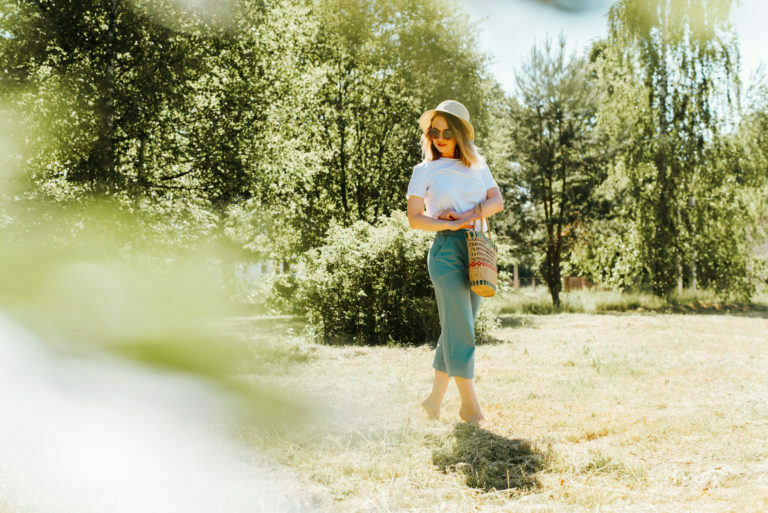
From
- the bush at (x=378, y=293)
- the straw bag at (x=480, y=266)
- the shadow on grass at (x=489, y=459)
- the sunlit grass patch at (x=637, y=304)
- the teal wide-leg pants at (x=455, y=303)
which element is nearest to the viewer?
the shadow on grass at (x=489, y=459)

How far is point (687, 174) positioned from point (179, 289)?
14.9 metres

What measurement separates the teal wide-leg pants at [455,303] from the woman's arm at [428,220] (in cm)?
8

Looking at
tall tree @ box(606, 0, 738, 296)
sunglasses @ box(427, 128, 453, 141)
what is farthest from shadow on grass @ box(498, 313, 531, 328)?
sunglasses @ box(427, 128, 453, 141)

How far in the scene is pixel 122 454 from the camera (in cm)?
275

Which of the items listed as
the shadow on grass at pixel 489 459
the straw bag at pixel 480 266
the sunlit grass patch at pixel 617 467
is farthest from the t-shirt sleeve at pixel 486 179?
the sunlit grass patch at pixel 617 467

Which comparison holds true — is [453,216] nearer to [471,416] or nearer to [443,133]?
[443,133]

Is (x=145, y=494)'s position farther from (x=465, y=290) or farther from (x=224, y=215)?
(x=224, y=215)

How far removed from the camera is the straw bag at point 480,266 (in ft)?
11.4

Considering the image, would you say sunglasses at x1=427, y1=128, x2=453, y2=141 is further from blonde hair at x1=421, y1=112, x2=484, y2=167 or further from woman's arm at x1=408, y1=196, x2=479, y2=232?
woman's arm at x1=408, y1=196, x2=479, y2=232

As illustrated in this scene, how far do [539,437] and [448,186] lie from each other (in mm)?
1656

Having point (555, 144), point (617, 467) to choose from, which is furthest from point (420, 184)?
point (555, 144)

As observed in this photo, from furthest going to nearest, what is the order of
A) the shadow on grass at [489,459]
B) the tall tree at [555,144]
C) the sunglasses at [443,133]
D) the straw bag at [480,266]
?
the tall tree at [555,144]
the sunglasses at [443,133]
the straw bag at [480,266]
the shadow on grass at [489,459]

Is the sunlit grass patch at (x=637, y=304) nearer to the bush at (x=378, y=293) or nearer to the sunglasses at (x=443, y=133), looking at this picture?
the bush at (x=378, y=293)

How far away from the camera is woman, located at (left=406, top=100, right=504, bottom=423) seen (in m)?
3.59
